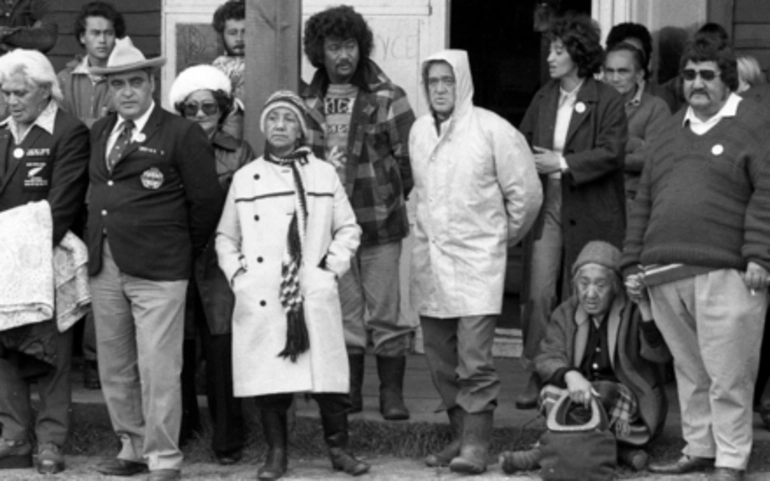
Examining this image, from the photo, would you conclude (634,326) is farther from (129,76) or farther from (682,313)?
(129,76)

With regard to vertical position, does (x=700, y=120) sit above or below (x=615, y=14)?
below

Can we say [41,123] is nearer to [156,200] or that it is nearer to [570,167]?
[156,200]

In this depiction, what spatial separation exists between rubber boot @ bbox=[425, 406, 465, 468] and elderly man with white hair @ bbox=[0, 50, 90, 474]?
5.43 feet

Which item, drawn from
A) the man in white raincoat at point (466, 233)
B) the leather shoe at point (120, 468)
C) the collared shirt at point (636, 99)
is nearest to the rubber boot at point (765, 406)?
the man in white raincoat at point (466, 233)

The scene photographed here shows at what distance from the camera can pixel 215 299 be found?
7.26 metres

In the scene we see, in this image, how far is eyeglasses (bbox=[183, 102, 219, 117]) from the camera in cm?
737

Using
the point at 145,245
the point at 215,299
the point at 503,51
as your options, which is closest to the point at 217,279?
the point at 215,299

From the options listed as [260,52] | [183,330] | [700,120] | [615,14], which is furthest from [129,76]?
[615,14]

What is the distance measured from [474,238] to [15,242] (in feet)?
6.59

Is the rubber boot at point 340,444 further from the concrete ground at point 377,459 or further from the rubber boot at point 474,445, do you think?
the rubber boot at point 474,445

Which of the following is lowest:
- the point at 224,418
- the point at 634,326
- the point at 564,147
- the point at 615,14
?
the point at 224,418

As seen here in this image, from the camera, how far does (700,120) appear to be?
270 inches

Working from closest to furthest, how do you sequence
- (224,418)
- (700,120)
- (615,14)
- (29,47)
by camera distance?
(700,120) → (224,418) → (29,47) → (615,14)

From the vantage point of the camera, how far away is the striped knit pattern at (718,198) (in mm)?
6625
